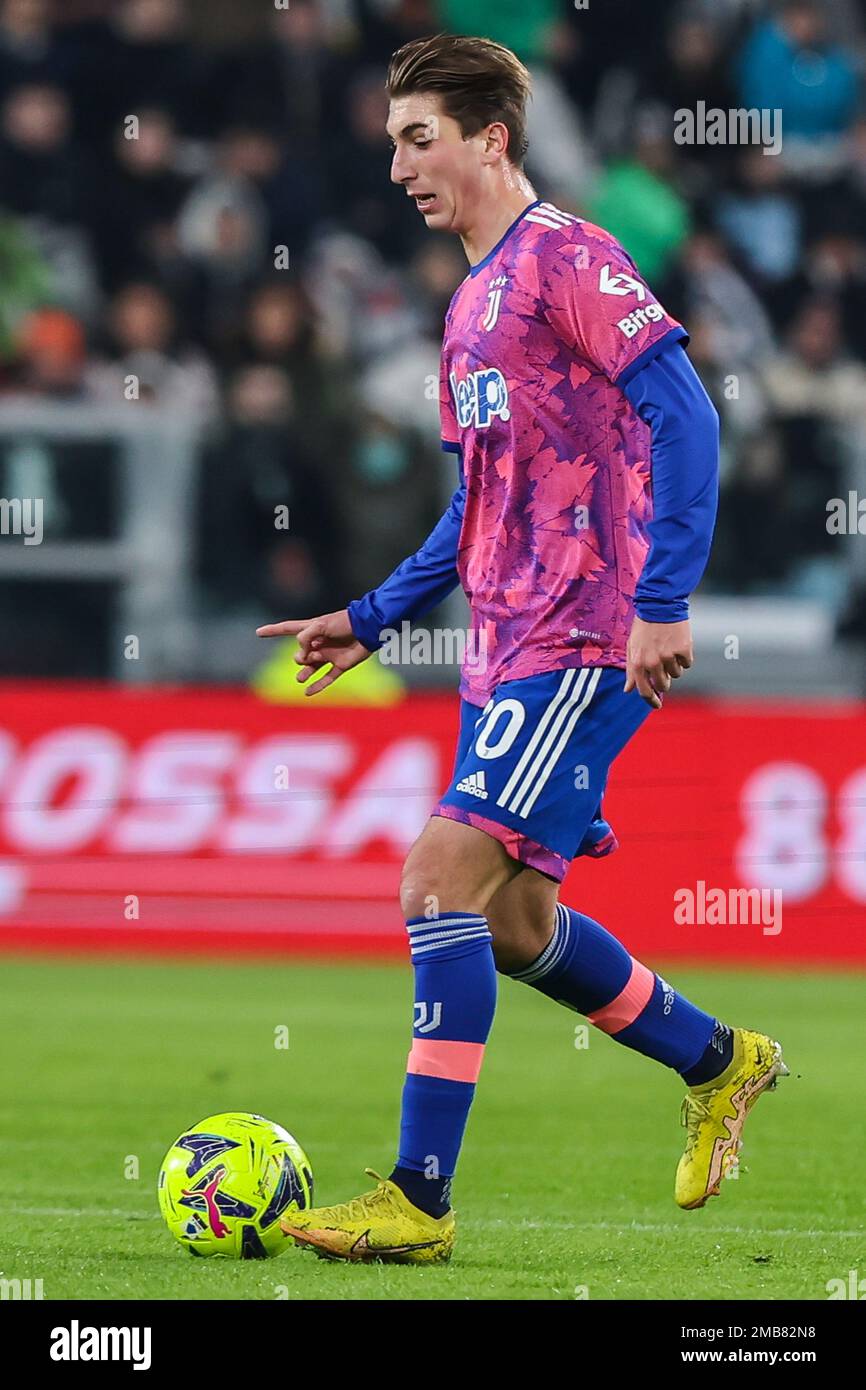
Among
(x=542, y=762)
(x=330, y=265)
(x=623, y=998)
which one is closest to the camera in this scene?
(x=542, y=762)

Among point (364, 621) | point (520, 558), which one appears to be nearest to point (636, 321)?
point (520, 558)

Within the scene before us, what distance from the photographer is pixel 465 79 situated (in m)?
5.52

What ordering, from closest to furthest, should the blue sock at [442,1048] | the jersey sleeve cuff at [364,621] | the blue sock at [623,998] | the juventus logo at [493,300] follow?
the blue sock at [442,1048]
the juventus logo at [493,300]
the blue sock at [623,998]
the jersey sleeve cuff at [364,621]

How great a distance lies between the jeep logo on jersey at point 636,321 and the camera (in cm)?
525

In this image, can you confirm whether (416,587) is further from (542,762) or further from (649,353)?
(649,353)

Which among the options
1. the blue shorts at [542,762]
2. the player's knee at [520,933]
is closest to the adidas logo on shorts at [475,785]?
the blue shorts at [542,762]

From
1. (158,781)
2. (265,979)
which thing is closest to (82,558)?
(158,781)

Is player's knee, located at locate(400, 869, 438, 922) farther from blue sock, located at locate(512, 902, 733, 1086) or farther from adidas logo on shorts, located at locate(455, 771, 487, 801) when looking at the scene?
blue sock, located at locate(512, 902, 733, 1086)

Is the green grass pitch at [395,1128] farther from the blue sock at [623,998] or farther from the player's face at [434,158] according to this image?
the player's face at [434,158]

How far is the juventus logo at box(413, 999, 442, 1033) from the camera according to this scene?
5.39m

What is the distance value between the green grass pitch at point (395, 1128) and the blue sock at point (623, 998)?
43cm

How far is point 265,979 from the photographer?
11938mm

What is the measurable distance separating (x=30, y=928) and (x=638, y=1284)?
8.21 meters

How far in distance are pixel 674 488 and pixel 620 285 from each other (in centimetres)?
47
